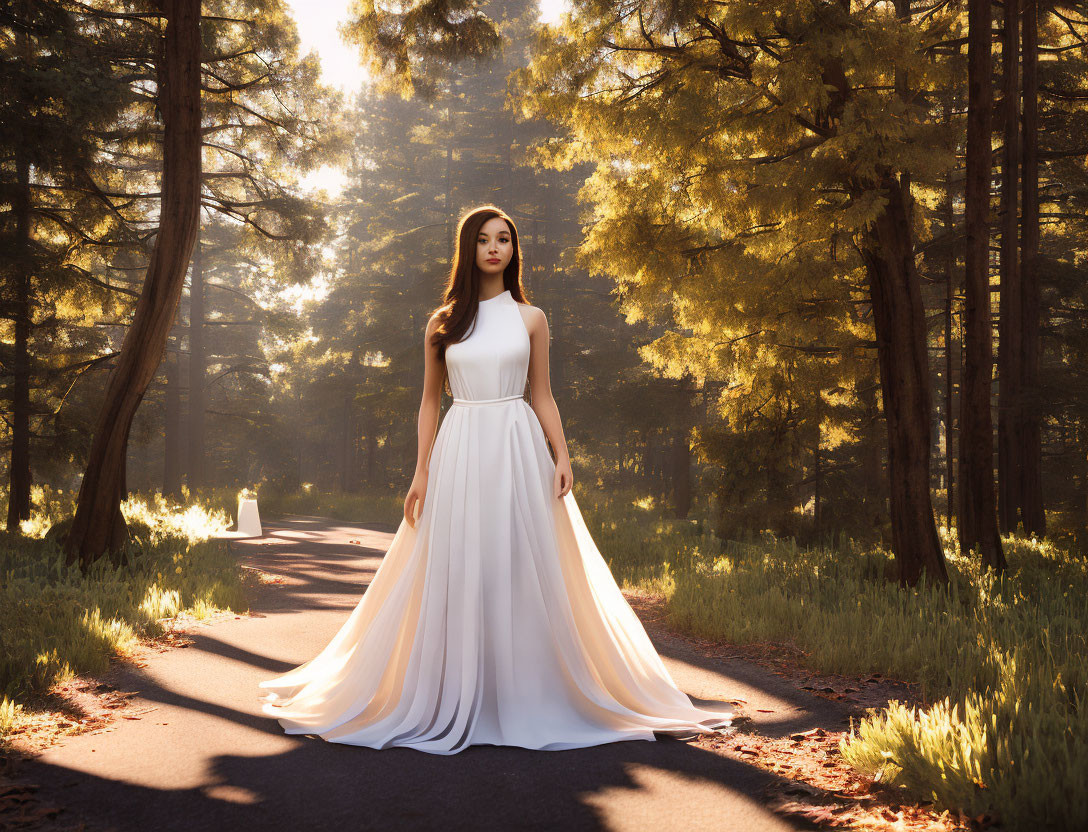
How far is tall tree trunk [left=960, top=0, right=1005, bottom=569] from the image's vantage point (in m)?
10.0

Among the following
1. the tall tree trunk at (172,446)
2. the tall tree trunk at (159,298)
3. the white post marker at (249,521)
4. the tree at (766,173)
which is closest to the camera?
the tree at (766,173)

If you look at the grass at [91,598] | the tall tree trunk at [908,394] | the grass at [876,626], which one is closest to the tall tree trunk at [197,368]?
the grass at [876,626]

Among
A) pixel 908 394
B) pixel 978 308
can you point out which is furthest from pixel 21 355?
pixel 978 308

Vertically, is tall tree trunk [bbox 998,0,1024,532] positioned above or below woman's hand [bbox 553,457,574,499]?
above

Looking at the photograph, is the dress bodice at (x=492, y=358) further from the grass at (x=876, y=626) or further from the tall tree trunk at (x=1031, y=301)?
the tall tree trunk at (x=1031, y=301)

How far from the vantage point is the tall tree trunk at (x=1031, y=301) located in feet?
47.3

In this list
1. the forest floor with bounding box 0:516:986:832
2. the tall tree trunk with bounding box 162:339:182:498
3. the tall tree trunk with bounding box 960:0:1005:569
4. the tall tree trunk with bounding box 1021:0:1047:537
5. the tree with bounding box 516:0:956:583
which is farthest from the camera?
the tall tree trunk with bounding box 162:339:182:498

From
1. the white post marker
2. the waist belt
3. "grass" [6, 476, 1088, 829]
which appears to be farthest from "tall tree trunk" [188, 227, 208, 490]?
the waist belt

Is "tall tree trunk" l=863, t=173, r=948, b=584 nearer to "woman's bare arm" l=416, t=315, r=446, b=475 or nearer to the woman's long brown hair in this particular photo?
the woman's long brown hair

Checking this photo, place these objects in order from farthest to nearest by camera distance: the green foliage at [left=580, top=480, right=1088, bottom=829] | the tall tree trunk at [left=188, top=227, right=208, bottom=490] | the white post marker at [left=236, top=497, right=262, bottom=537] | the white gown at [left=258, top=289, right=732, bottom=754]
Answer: the tall tree trunk at [left=188, top=227, right=208, bottom=490] < the white post marker at [left=236, top=497, right=262, bottom=537] < the white gown at [left=258, top=289, right=732, bottom=754] < the green foliage at [left=580, top=480, right=1088, bottom=829]

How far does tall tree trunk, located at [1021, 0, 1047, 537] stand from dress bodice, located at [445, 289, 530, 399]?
40.9 feet

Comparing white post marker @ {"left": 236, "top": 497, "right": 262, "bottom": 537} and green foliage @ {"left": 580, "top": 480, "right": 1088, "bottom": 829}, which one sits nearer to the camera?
green foliage @ {"left": 580, "top": 480, "right": 1088, "bottom": 829}

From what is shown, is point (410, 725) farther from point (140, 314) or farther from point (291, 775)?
point (140, 314)

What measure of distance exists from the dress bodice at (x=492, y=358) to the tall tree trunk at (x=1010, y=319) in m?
11.6
